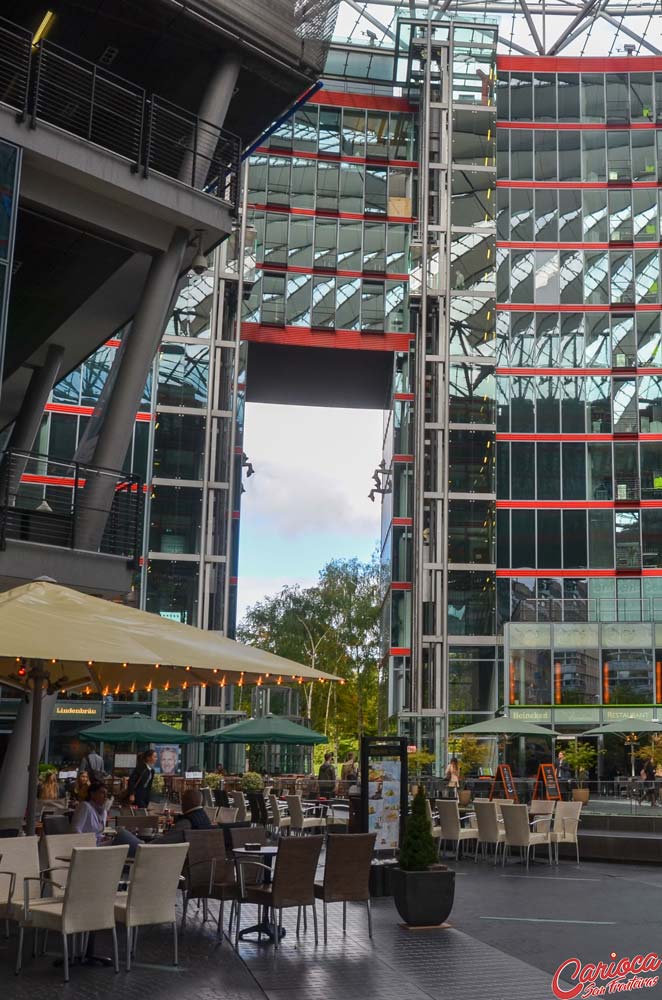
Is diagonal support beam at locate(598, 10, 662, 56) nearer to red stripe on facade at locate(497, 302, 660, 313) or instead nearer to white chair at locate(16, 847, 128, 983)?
red stripe on facade at locate(497, 302, 660, 313)

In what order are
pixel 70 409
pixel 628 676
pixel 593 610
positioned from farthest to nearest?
pixel 70 409, pixel 593 610, pixel 628 676

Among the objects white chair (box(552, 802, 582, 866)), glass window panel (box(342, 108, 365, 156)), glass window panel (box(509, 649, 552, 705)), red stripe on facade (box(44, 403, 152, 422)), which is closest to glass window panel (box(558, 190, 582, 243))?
glass window panel (box(342, 108, 365, 156))

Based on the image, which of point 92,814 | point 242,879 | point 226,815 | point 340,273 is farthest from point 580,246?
point 242,879

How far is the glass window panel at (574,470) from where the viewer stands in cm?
5147

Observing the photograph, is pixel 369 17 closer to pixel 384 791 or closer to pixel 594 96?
pixel 594 96

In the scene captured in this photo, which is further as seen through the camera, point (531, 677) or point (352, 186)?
point (352, 186)

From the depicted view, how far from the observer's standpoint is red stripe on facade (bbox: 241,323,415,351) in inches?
2079

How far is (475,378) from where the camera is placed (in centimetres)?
5209

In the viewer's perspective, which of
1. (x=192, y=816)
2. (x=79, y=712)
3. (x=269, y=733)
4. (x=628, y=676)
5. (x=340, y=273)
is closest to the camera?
(x=192, y=816)

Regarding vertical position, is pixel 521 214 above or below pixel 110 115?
above

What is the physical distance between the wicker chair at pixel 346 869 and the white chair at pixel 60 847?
228 centimetres

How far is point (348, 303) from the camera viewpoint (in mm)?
53719

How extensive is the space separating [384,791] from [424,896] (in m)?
3.51

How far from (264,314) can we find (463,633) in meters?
16.9
